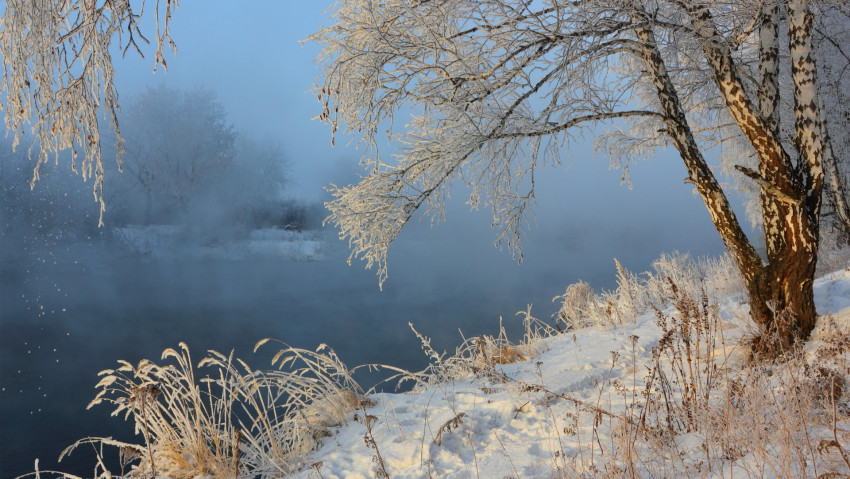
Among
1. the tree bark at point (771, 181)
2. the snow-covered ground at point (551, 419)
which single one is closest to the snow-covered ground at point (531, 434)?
the snow-covered ground at point (551, 419)

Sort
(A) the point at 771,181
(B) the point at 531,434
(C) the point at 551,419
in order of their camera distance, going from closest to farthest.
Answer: (B) the point at 531,434 → (C) the point at 551,419 → (A) the point at 771,181

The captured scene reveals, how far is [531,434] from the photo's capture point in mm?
3096

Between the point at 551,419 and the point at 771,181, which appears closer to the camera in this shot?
the point at 551,419

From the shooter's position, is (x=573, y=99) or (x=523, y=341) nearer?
(x=573, y=99)

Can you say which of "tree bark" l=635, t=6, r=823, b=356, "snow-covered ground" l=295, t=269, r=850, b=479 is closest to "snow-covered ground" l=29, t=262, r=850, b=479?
"snow-covered ground" l=295, t=269, r=850, b=479

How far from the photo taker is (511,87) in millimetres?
4883

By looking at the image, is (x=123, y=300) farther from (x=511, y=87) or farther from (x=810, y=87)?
(x=810, y=87)

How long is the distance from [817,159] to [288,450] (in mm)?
5435

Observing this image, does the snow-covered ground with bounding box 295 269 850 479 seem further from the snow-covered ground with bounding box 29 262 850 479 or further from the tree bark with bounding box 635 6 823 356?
the tree bark with bounding box 635 6 823 356

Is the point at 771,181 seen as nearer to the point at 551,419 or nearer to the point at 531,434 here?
the point at 551,419

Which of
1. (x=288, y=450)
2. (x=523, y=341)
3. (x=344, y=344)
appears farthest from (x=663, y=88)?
(x=344, y=344)

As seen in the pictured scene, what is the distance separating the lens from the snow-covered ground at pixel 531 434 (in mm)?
2318

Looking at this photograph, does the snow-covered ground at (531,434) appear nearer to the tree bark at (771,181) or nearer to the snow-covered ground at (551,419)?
the snow-covered ground at (551,419)

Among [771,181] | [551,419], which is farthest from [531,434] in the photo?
[771,181]
